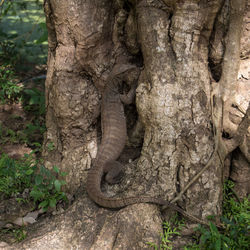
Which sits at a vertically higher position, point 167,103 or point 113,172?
point 167,103

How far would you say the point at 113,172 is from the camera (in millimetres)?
3389

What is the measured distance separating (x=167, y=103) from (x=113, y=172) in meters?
1.07

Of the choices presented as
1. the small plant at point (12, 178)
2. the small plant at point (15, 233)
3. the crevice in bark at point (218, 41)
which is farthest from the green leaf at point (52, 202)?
the crevice in bark at point (218, 41)

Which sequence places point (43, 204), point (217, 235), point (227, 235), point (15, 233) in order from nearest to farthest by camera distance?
point (217, 235)
point (227, 235)
point (15, 233)
point (43, 204)

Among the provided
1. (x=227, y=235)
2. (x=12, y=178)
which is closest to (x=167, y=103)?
(x=227, y=235)

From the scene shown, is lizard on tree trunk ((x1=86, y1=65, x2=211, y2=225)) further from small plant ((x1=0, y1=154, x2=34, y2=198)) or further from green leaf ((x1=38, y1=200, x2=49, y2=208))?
small plant ((x1=0, y1=154, x2=34, y2=198))

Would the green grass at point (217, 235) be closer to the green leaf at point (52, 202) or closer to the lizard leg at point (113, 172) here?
the lizard leg at point (113, 172)

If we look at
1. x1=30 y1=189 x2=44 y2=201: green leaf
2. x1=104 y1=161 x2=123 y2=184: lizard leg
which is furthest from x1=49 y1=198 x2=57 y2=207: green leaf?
x1=104 y1=161 x2=123 y2=184: lizard leg

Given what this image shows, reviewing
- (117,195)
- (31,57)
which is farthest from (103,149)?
(31,57)

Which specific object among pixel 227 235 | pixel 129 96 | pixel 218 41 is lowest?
pixel 227 235

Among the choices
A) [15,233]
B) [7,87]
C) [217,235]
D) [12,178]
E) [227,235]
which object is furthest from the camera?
[7,87]

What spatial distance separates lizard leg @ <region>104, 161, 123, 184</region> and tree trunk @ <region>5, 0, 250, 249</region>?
0.10 metres

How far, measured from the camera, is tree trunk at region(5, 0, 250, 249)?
2.79 m

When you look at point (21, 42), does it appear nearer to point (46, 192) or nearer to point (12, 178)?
point (12, 178)
